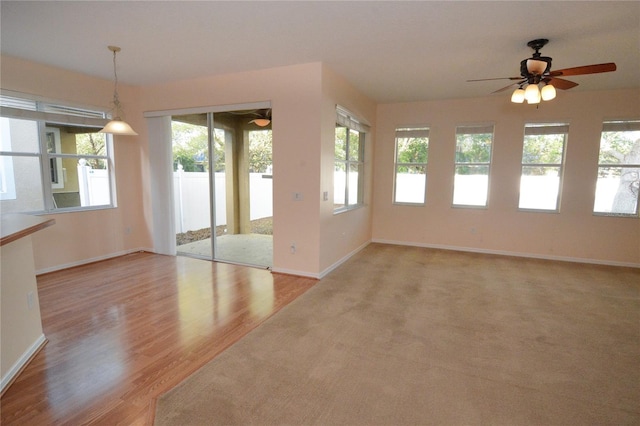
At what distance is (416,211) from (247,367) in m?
4.80

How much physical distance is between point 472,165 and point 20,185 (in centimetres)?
697

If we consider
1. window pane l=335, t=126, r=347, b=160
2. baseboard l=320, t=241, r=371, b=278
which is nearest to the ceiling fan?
window pane l=335, t=126, r=347, b=160

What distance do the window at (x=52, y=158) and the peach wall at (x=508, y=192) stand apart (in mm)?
4946

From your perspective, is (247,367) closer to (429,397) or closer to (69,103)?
(429,397)

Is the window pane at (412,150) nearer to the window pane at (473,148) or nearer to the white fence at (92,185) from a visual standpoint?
the window pane at (473,148)

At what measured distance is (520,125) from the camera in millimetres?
5312

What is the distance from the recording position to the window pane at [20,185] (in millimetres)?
3795

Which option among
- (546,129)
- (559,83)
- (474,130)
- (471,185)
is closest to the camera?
(559,83)

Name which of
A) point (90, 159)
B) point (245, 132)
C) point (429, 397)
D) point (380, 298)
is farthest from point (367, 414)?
point (90, 159)

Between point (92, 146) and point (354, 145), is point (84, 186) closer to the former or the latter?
point (92, 146)

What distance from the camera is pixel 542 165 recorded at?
17.4 ft

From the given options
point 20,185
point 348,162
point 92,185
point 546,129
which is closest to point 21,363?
point 20,185

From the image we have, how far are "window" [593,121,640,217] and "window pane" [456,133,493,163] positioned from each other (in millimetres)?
1654

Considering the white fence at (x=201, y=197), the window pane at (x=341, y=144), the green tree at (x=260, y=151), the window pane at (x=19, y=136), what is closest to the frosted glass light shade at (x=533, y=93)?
the window pane at (x=341, y=144)
